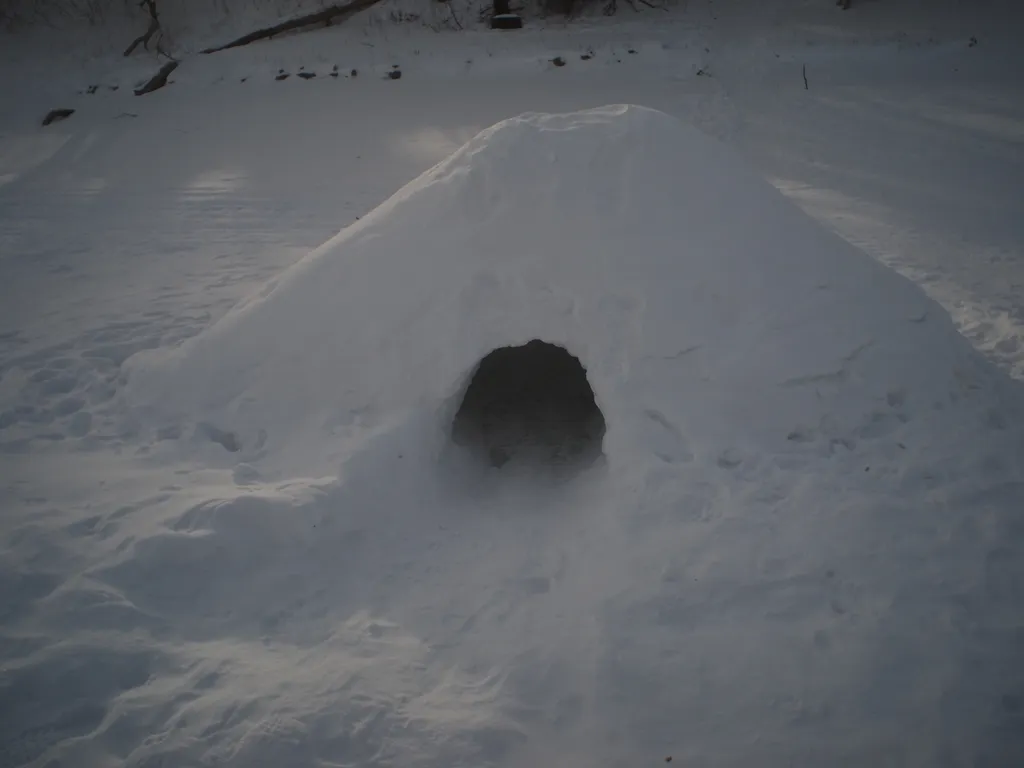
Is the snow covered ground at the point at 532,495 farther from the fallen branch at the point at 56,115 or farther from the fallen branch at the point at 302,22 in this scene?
the fallen branch at the point at 302,22

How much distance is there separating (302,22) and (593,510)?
14169mm

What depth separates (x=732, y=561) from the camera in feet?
11.9

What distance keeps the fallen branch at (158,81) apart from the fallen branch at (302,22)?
0.97 m

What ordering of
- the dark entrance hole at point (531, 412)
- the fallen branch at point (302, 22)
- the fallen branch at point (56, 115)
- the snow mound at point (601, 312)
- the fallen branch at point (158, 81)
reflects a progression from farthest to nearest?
the fallen branch at point (302, 22)
the fallen branch at point (158, 81)
the fallen branch at point (56, 115)
the dark entrance hole at point (531, 412)
the snow mound at point (601, 312)

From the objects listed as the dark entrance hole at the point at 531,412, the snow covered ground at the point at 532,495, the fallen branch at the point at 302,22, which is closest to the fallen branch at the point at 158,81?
the fallen branch at the point at 302,22

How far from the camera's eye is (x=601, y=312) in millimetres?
4465

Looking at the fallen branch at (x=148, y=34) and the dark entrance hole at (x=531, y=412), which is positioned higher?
the fallen branch at (x=148, y=34)

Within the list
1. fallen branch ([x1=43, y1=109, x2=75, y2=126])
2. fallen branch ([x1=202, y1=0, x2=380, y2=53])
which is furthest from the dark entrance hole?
fallen branch ([x1=202, y1=0, x2=380, y2=53])

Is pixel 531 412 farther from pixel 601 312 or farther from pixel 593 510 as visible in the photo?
pixel 593 510

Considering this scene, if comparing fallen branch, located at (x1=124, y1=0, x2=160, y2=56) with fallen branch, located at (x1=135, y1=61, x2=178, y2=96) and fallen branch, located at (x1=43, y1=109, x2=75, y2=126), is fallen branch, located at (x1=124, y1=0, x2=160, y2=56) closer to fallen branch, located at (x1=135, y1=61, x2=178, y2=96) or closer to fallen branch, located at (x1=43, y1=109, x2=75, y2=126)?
fallen branch, located at (x1=135, y1=61, x2=178, y2=96)

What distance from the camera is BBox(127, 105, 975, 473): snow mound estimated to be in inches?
168

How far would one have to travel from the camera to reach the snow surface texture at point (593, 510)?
3088 mm

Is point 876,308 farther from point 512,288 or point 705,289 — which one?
point 512,288

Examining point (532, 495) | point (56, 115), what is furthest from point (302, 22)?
point (532, 495)
